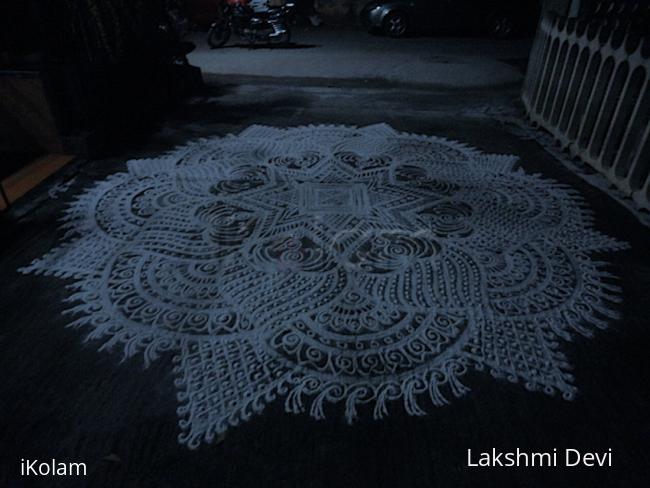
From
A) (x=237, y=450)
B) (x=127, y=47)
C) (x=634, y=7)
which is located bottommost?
(x=237, y=450)

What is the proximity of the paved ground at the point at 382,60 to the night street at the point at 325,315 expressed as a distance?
2.66m

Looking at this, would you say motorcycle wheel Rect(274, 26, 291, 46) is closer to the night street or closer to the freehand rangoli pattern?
the night street

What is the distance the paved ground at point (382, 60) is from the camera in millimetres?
5543

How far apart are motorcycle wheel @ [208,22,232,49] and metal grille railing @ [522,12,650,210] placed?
6.08m

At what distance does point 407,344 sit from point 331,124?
2.59 metres

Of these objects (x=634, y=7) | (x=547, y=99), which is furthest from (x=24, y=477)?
(x=634, y=7)

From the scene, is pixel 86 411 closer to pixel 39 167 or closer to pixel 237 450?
pixel 237 450

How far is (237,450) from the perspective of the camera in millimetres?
1172

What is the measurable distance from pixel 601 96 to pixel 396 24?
6871 mm

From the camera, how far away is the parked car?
813 cm

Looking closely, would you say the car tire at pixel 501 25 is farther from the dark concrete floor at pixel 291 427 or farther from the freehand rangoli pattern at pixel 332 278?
the dark concrete floor at pixel 291 427

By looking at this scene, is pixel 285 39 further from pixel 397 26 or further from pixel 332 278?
pixel 332 278

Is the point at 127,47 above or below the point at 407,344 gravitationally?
above

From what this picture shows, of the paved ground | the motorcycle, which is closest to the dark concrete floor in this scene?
the paved ground
